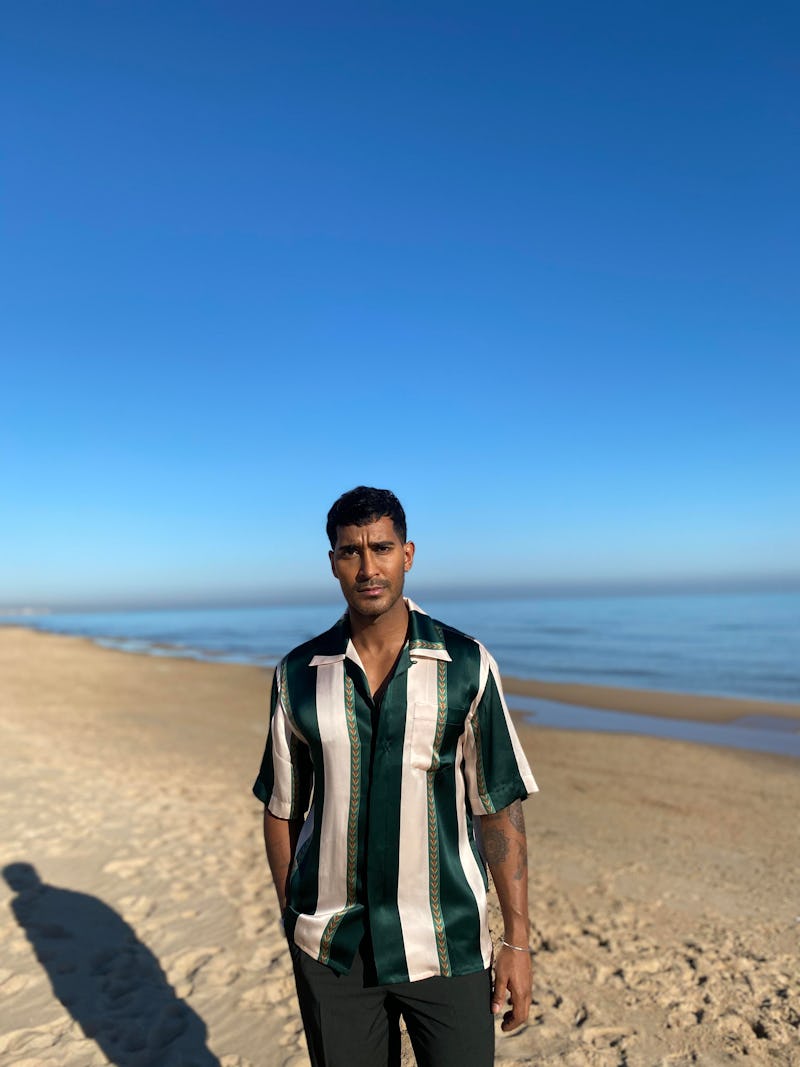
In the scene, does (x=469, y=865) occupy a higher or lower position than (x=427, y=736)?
lower

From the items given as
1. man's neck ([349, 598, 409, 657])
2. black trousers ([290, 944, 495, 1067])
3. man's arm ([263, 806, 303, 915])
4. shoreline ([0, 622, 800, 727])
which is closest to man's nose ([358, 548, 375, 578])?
man's neck ([349, 598, 409, 657])

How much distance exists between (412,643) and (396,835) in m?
0.51

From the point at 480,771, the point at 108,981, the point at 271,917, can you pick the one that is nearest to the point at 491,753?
the point at 480,771

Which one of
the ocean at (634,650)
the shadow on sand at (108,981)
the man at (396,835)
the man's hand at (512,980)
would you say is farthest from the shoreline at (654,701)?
the man at (396,835)

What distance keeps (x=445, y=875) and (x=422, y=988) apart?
288mm

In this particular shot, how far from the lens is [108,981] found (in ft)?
14.1

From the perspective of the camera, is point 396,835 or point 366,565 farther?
point 366,565

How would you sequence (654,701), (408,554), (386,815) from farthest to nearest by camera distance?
(654,701) < (408,554) < (386,815)

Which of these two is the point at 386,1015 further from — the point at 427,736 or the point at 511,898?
the point at 427,736

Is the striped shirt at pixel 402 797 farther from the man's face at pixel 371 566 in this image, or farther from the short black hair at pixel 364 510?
the short black hair at pixel 364 510

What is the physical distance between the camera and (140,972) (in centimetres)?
441

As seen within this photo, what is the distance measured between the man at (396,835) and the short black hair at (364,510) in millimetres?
61

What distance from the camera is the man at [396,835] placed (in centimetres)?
198

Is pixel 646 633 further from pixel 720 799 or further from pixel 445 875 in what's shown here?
pixel 445 875
